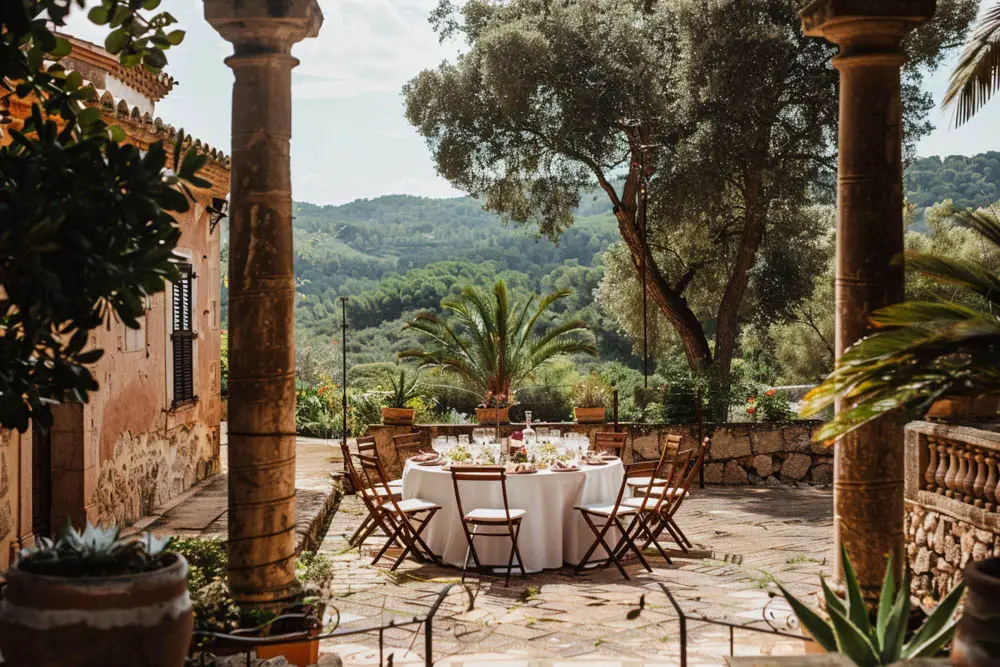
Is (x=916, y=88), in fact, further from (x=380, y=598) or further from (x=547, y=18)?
(x=380, y=598)

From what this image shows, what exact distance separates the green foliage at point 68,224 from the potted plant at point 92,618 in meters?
0.53

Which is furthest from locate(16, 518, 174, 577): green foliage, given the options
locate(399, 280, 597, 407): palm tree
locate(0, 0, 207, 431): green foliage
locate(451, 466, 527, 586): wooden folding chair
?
locate(399, 280, 597, 407): palm tree

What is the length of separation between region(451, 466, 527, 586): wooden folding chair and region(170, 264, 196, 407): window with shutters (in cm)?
388

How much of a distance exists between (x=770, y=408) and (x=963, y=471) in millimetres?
5974

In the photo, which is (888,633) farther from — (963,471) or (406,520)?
(406,520)

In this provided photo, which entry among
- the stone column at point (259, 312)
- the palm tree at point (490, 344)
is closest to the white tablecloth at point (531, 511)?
the stone column at point (259, 312)

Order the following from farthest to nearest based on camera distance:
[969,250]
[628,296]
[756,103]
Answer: [969,250] → [628,296] → [756,103]

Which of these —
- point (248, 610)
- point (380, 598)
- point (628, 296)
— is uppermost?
point (628, 296)

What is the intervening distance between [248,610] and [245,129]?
2.06 meters

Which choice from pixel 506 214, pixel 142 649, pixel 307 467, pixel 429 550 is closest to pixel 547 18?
pixel 506 214

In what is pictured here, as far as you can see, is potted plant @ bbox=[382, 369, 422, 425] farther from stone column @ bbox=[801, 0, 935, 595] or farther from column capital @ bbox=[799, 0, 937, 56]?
column capital @ bbox=[799, 0, 937, 56]

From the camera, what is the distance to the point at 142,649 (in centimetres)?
272

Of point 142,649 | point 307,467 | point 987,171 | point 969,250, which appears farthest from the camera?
point 987,171

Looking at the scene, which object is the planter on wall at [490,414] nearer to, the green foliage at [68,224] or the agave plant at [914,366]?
the agave plant at [914,366]
